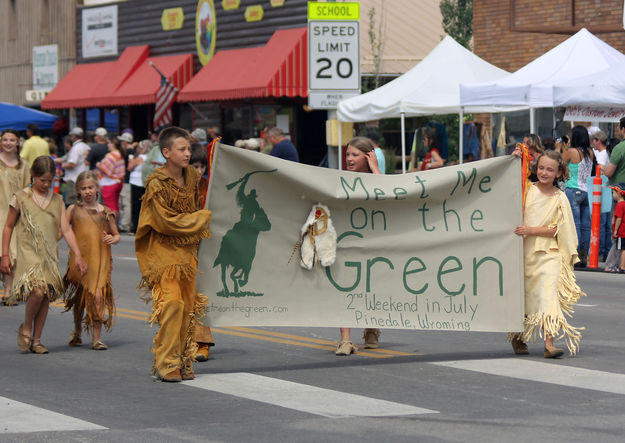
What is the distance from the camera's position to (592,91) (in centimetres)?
1883

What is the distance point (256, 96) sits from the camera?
92.4 ft

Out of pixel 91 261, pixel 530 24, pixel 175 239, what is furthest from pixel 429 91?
pixel 175 239

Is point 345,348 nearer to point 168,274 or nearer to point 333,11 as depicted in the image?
point 168,274

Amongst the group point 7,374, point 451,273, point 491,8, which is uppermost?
point 491,8

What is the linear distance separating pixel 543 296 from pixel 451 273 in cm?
69

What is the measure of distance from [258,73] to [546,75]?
32.8ft

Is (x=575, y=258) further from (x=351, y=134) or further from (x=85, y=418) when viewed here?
(x=351, y=134)

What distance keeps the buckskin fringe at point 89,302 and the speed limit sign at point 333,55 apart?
998 cm

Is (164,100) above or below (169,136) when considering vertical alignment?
above

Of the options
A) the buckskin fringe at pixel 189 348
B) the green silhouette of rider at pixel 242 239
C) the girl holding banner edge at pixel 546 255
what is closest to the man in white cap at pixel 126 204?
the green silhouette of rider at pixel 242 239

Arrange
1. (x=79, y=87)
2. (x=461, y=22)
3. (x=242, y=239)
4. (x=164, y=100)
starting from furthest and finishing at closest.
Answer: (x=461, y=22), (x=79, y=87), (x=164, y=100), (x=242, y=239)

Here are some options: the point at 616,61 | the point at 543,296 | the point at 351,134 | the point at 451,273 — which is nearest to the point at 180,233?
the point at 451,273

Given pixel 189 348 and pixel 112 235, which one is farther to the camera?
pixel 112 235

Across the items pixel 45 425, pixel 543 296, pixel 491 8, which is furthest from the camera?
pixel 491 8
